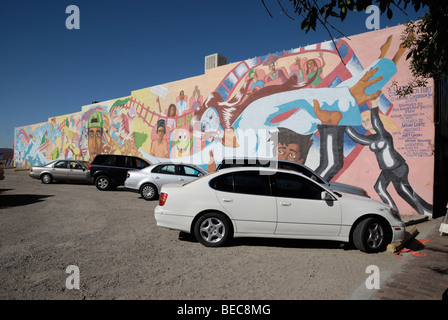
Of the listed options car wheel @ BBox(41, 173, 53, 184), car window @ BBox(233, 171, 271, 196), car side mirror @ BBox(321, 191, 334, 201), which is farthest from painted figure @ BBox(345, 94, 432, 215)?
car wheel @ BBox(41, 173, 53, 184)

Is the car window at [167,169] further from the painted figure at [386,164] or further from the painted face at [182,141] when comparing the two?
the painted figure at [386,164]

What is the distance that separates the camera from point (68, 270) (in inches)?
164

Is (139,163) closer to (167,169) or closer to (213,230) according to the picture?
(167,169)

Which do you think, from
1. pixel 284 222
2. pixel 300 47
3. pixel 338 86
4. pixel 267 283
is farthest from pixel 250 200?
pixel 300 47

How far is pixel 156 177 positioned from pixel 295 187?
697 cm

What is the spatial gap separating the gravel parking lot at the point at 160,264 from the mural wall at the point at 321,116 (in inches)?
225

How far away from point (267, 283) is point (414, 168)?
326 inches

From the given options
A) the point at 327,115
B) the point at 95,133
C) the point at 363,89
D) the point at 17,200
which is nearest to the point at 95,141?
the point at 95,133

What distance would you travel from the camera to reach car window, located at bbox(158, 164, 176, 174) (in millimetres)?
11375

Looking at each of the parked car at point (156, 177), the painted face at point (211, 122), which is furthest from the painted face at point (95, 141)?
the parked car at point (156, 177)

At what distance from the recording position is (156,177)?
11.2m

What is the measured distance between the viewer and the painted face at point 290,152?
1212 centimetres

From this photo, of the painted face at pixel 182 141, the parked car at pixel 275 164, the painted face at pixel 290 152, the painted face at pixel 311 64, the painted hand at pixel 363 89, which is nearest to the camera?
the parked car at pixel 275 164
